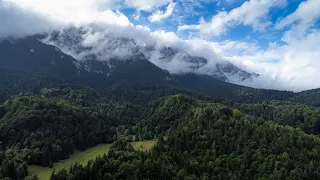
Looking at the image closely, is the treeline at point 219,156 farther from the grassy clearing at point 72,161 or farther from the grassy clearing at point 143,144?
the grassy clearing at point 72,161

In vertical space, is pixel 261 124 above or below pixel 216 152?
above

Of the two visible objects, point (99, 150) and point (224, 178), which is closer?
point (224, 178)

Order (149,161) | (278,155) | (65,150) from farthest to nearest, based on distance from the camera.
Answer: (65,150), (278,155), (149,161)

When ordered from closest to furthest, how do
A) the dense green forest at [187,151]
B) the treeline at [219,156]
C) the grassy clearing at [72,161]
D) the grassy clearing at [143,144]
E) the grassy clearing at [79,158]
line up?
the treeline at [219,156] → the dense green forest at [187,151] → the grassy clearing at [72,161] → the grassy clearing at [79,158] → the grassy clearing at [143,144]

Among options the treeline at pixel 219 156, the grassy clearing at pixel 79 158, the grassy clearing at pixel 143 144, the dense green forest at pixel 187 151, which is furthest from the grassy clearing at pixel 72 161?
the grassy clearing at pixel 143 144

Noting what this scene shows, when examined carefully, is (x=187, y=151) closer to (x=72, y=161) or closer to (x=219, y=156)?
(x=219, y=156)

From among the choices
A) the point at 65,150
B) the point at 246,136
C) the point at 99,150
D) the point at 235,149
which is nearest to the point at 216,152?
the point at 235,149

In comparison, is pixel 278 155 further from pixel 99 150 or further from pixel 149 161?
pixel 99 150
